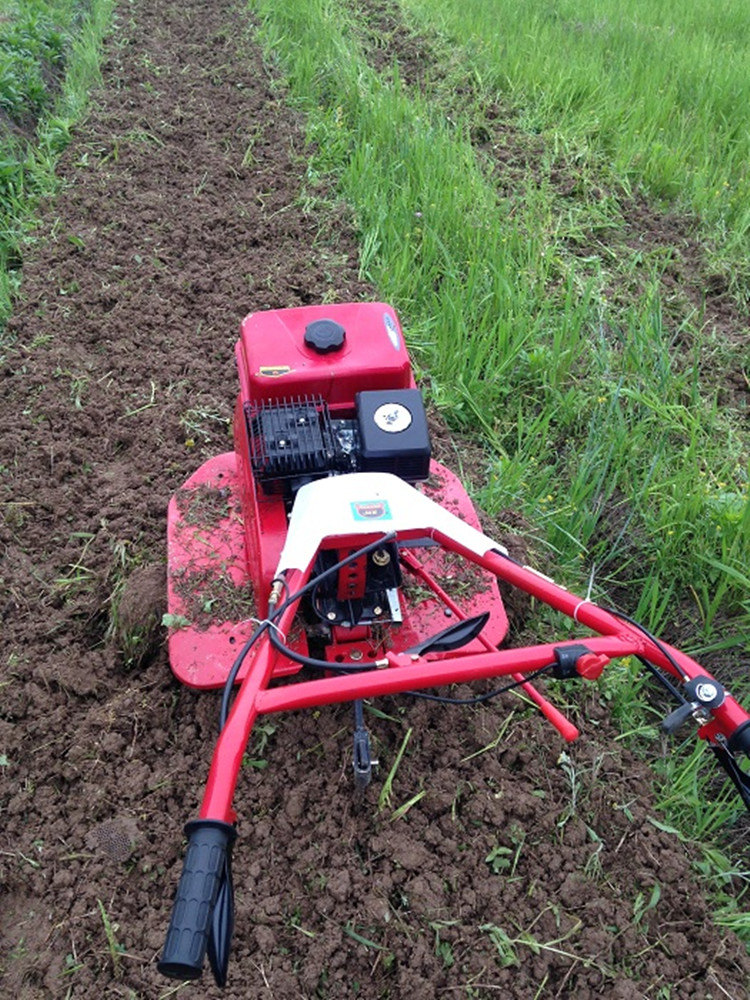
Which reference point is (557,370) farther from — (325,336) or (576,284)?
(325,336)

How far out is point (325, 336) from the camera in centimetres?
225

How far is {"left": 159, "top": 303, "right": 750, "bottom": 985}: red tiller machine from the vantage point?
1498mm

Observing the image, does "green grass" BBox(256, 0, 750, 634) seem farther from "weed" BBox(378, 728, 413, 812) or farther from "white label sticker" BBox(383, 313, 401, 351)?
"weed" BBox(378, 728, 413, 812)

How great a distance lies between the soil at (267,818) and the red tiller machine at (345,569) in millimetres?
174

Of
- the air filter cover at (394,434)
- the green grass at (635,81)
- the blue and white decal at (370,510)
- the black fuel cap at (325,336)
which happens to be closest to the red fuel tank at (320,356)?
the black fuel cap at (325,336)

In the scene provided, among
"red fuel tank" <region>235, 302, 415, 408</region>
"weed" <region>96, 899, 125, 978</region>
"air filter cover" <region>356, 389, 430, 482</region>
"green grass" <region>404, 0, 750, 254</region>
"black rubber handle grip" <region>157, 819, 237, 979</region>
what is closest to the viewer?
"black rubber handle grip" <region>157, 819, 237, 979</region>

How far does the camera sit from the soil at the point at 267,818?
5.98ft

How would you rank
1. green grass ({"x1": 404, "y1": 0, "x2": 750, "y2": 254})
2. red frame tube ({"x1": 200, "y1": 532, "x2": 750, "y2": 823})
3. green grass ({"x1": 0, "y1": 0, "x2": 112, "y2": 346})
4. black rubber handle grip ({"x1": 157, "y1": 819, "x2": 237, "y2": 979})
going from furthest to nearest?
green grass ({"x1": 404, "y1": 0, "x2": 750, "y2": 254}), green grass ({"x1": 0, "y1": 0, "x2": 112, "y2": 346}), red frame tube ({"x1": 200, "y1": 532, "x2": 750, "y2": 823}), black rubber handle grip ({"x1": 157, "y1": 819, "x2": 237, "y2": 979})

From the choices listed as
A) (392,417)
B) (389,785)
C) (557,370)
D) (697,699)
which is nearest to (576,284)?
(557,370)

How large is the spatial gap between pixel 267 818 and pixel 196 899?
3.23 ft

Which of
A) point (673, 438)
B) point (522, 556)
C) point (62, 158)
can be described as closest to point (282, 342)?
point (522, 556)

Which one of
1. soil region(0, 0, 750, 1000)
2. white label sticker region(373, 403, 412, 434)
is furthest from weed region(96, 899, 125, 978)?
white label sticker region(373, 403, 412, 434)

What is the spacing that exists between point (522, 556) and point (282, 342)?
3.48 ft

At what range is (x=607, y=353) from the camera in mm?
3547
